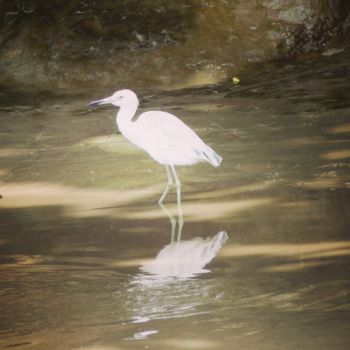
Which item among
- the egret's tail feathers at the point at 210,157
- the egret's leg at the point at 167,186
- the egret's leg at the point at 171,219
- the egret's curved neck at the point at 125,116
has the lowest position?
the egret's leg at the point at 171,219

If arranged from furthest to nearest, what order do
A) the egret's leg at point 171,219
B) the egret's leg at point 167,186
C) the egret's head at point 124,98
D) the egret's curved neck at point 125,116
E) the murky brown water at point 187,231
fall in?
the egret's head at point 124,98 → the egret's curved neck at point 125,116 → the egret's leg at point 167,186 → the egret's leg at point 171,219 → the murky brown water at point 187,231

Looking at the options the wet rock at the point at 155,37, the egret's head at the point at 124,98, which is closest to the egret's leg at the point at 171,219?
the egret's head at the point at 124,98

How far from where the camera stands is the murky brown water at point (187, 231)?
206 inches

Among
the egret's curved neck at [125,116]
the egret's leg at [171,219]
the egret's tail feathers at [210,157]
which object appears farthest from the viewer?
the egret's curved neck at [125,116]

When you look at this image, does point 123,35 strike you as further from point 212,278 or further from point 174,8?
point 212,278

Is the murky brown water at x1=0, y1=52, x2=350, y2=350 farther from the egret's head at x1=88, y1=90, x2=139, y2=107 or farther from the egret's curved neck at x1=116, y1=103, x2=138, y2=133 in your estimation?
the egret's head at x1=88, y1=90, x2=139, y2=107

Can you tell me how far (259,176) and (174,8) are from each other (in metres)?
6.28

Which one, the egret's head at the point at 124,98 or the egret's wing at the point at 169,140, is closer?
the egret's wing at the point at 169,140

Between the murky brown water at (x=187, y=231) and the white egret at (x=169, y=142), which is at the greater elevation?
the white egret at (x=169, y=142)

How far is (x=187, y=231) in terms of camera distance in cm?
709

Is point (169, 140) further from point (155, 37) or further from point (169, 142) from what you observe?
point (155, 37)

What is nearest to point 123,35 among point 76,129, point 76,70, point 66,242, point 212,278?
point 76,70

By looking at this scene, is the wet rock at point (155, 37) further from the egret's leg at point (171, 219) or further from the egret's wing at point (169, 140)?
the egret's leg at point (171, 219)

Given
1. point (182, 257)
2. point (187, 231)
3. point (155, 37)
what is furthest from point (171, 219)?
point (155, 37)
